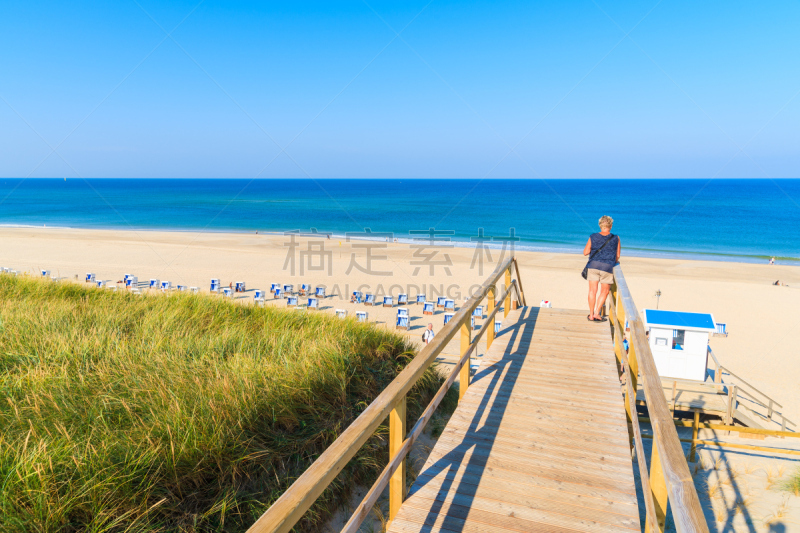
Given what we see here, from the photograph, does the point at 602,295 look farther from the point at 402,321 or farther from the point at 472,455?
the point at 402,321

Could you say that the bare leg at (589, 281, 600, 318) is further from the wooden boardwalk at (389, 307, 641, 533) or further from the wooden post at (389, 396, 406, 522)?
the wooden post at (389, 396, 406, 522)

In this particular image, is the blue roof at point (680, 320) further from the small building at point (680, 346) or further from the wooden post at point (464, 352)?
the wooden post at point (464, 352)

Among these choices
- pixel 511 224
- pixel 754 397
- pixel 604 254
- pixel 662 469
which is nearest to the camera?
pixel 662 469

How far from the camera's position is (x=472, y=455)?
3604mm

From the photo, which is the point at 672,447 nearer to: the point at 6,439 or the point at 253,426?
the point at 253,426

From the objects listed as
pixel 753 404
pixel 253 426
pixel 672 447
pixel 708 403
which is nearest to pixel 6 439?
pixel 253 426

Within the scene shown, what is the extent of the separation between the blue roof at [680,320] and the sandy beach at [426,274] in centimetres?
240

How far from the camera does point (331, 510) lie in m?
3.82

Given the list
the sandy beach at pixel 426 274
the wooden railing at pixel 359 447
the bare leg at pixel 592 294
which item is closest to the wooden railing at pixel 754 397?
the sandy beach at pixel 426 274

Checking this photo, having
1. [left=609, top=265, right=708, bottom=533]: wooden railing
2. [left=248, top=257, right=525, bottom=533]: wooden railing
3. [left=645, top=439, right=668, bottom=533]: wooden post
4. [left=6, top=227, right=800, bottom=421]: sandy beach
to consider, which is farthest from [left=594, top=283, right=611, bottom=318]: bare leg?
[left=6, top=227, right=800, bottom=421]: sandy beach

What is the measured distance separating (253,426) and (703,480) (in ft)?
25.7

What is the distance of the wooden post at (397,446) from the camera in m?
2.79

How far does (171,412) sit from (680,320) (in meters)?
13.0

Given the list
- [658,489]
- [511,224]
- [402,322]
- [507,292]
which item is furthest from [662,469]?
[511,224]
